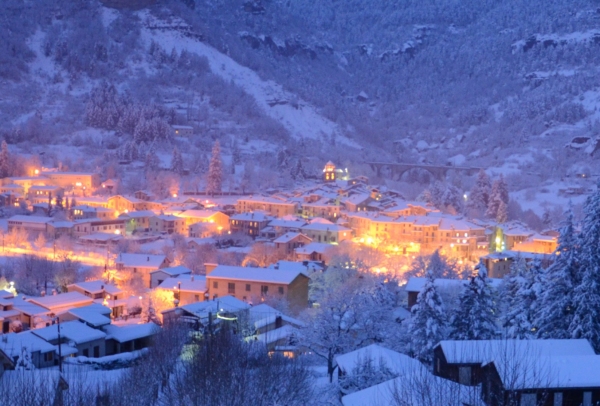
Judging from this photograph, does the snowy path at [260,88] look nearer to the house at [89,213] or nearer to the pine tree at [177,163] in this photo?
the pine tree at [177,163]

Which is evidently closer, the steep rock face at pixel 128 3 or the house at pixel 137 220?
the house at pixel 137 220

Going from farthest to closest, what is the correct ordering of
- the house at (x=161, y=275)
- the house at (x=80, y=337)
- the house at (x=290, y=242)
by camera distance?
the house at (x=290, y=242), the house at (x=161, y=275), the house at (x=80, y=337)

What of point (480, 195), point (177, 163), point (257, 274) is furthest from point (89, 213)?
point (480, 195)

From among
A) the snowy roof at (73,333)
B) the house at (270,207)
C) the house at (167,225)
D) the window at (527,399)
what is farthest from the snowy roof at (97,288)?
the house at (270,207)

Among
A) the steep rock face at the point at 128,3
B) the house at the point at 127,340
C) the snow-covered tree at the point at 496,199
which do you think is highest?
the steep rock face at the point at 128,3

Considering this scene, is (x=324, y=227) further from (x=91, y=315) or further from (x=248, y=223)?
(x=91, y=315)

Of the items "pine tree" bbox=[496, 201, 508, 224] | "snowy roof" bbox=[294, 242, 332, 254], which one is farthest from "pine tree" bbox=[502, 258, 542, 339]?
"pine tree" bbox=[496, 201, 508, 224]
